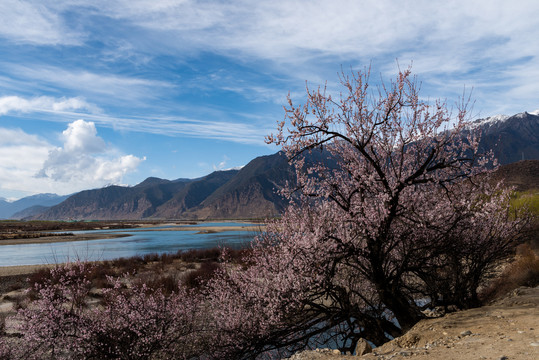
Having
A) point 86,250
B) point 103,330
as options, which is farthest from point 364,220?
point 86,250

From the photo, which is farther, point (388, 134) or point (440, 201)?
point (440, 201)

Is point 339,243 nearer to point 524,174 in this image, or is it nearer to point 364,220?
point 364,220

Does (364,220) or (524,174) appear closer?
(364,220)

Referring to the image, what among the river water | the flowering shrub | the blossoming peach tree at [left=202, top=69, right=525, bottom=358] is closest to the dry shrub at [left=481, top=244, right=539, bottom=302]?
the blossoming peach tree at [left=202, top=69, right=525, bottom=358]

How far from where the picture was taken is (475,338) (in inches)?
273

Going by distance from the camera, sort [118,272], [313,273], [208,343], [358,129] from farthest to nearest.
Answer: [118,272], [208,343], [313,273], [358,129]

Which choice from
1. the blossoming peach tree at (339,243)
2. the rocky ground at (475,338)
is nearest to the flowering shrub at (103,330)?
the blossoming peach tree at (339,243)

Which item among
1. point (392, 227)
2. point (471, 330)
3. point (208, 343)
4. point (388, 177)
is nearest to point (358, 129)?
point (388, 177)

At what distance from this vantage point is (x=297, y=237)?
9344mm

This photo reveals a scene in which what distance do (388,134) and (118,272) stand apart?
1048 inches

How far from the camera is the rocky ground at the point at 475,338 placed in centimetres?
598

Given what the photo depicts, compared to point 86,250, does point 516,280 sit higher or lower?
higher

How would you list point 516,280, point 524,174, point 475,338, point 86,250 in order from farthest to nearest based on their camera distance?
point 524,174
point 86,250
point 516,280
point 475,338

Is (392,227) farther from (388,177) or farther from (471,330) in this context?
(471,330)
